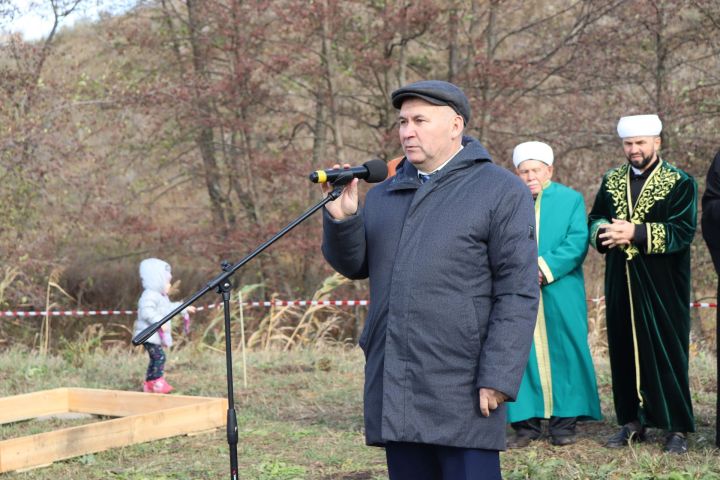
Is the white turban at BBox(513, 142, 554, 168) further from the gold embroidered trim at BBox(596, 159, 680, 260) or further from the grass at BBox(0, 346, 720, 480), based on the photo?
the grass at BBox(0, 346, 720, 480)

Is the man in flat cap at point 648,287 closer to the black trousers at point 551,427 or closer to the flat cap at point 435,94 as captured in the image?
the black trousers at point 551,427

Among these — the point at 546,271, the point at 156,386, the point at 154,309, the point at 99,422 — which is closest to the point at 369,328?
the point at 546,271

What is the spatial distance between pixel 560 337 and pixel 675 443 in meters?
0.94

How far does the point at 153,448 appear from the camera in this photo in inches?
286

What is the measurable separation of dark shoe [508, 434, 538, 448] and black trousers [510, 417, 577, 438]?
0.02m

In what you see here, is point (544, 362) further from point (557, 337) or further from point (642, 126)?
point (642, 126)

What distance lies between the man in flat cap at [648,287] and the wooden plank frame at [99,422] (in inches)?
111

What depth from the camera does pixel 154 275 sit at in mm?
9320

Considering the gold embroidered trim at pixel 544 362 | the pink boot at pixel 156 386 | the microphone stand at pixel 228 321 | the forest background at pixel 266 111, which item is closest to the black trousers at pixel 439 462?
the microphone stand at pixel 228 321

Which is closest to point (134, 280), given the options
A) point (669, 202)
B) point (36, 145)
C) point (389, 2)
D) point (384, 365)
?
point (36, 145)

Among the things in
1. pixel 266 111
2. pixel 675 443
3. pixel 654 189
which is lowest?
pixel 675 443

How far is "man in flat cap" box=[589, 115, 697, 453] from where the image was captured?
6605 mm

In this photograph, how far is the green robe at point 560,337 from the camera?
22.6ft

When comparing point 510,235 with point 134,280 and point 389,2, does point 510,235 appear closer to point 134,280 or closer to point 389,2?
point 389,2
